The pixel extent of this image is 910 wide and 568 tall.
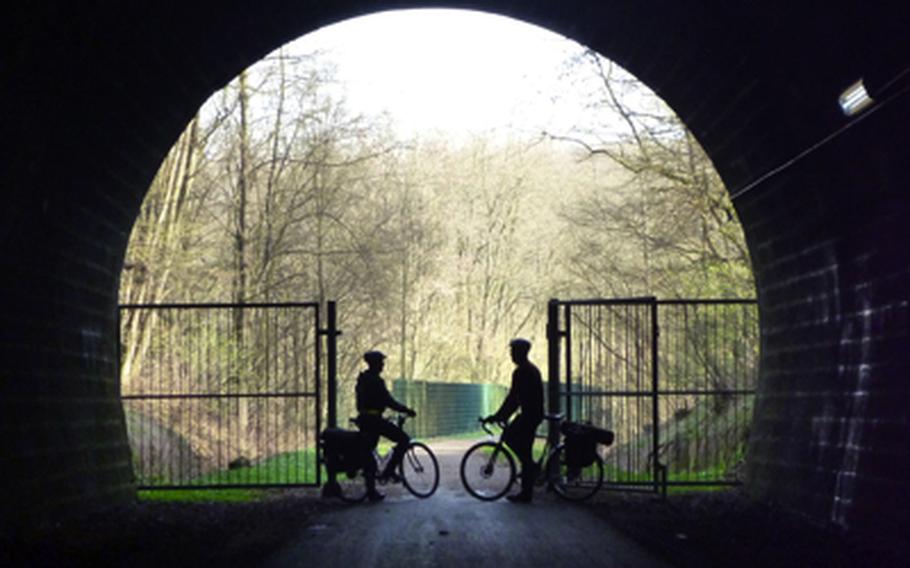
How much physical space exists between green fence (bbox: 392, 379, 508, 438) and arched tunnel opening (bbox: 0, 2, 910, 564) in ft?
64.6

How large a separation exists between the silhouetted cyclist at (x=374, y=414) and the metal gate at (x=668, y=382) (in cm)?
207

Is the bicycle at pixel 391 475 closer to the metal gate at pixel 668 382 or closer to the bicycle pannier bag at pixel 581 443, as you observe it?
the bicycle pannier bag at pixel 581 443

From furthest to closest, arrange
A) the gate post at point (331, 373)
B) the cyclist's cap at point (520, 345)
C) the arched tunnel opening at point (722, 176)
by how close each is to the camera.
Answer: the gate post at point (331, 373) < the cyclist's cap at point (520, 345) < the arched tunnel opening at point (722, 176)

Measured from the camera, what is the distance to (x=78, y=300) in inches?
465

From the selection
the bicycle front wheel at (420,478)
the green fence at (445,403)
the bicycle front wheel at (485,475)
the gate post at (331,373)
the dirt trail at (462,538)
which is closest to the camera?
the dirt trail at (462,538)

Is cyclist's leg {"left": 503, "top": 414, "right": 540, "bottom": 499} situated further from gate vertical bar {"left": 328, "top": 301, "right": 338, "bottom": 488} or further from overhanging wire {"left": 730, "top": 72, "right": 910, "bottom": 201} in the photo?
overhanging wire {"left": 730, "top": 72, "right": 910, "bottom": 201}

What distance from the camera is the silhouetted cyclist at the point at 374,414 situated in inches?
532

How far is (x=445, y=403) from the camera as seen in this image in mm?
37875

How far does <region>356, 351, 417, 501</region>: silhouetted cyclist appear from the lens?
13.5m

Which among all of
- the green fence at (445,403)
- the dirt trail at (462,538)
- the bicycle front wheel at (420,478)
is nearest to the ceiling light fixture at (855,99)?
the dirt trail at (462,538)

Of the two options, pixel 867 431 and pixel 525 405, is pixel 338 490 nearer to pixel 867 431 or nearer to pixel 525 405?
pixel 525 405

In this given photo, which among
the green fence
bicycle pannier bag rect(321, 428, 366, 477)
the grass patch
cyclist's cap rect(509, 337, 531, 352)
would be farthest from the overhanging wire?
the green fence

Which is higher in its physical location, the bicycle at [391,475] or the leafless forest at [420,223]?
the leafless forest at [420,223]

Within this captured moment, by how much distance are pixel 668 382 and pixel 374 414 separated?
615 centimetres
